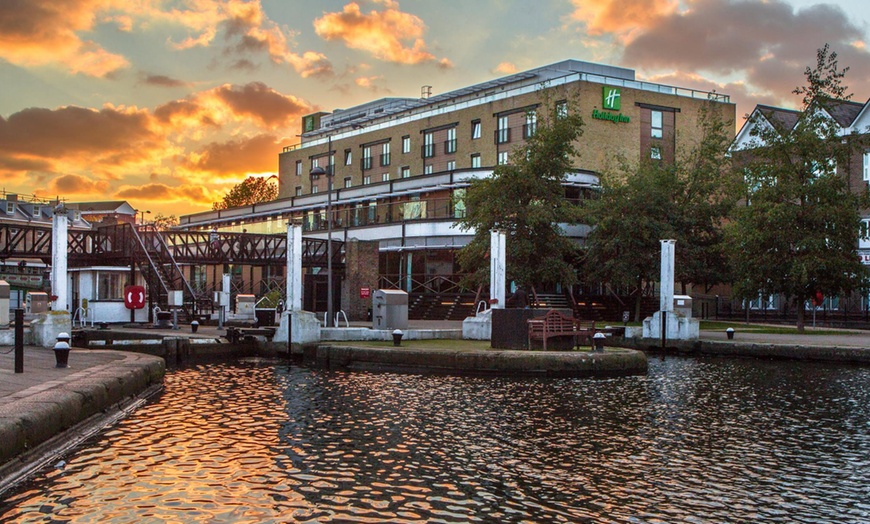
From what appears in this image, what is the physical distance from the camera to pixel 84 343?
30.5 metres

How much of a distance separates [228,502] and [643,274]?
3921 cm

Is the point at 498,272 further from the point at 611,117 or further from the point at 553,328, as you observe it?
the point at 611,117

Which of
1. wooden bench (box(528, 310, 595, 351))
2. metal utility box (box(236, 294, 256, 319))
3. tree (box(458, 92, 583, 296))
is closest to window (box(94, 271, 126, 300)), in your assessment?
metal utility box (box(236, 294, 256, 319))

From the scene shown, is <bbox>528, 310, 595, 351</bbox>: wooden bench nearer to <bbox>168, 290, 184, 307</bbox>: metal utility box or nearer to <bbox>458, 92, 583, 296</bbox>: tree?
<bbox>458, 92, 583, 296</bbox>: tree

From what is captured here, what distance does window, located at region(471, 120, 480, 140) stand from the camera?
7131cm

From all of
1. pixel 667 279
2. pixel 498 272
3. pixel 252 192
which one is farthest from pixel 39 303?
pixel 252 192

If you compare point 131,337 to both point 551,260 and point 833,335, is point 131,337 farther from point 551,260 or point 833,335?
point 833,335

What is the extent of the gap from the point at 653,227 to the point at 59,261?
99.8 feet

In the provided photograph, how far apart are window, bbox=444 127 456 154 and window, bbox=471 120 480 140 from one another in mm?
2101

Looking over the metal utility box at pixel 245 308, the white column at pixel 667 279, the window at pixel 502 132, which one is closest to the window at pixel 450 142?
the window at pixel 502 132

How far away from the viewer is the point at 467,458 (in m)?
12.6

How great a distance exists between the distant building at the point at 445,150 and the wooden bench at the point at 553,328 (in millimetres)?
22541

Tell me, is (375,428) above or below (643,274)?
below

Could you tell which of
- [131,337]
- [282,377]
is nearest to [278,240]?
[131,337]
